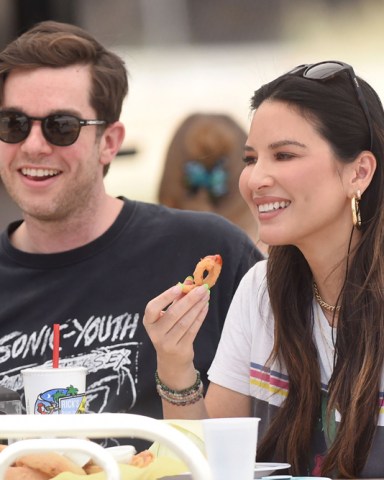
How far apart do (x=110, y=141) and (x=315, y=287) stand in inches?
45.2

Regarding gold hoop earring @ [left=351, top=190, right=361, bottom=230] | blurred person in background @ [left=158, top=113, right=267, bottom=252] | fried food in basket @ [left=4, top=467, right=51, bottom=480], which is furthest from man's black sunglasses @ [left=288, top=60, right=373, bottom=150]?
blurred person in background @ [left=158, top=113, right=267, bottom=252]

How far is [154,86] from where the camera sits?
197 inches

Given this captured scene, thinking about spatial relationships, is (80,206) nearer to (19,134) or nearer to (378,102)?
(19,134)

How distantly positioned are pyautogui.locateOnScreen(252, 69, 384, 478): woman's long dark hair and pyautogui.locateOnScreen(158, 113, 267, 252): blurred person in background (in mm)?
1958

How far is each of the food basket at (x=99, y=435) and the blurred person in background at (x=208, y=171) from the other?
3283 millimetres

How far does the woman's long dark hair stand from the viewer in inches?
97.4

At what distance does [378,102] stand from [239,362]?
2.51ft

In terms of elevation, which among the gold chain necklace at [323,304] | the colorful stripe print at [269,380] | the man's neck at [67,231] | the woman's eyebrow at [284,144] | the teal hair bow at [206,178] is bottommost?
the colorful stripe print at [269,380]

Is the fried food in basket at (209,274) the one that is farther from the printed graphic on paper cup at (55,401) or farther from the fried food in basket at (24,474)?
the fried food in basket at (24,474)

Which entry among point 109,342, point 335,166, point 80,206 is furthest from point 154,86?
point 335,166

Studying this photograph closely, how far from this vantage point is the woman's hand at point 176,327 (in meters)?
2.46

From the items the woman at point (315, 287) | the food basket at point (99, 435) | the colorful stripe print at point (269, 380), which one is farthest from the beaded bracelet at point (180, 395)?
the food basket at point (99, 435)

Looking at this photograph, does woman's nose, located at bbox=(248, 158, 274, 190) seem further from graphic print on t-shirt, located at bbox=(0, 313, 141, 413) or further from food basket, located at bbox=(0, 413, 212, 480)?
food basket, located at bbox=(0, 413, 212, 480)

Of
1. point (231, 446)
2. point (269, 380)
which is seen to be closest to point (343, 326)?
point (269, 380)
